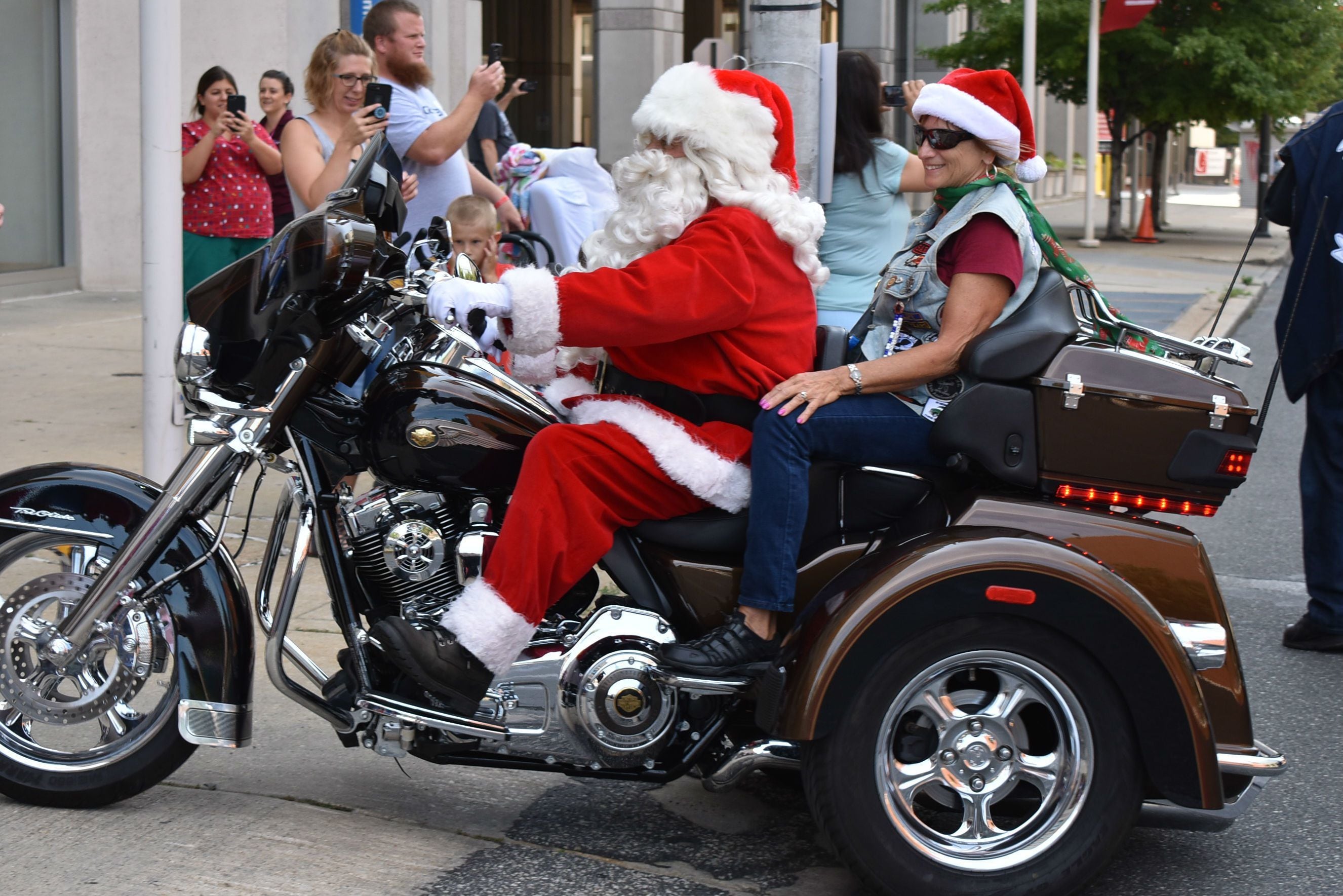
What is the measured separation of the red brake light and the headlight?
7.14ft

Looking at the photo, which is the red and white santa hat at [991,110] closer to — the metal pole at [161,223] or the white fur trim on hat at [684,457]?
the white fur trim on hat at [684,457]

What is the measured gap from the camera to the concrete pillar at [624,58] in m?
19.4

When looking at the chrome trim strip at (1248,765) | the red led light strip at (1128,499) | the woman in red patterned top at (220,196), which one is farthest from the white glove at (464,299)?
the woman in red patterned top at (220,196)

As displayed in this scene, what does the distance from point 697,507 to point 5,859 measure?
1.67 m

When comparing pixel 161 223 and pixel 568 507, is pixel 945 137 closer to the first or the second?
pixel 568 507

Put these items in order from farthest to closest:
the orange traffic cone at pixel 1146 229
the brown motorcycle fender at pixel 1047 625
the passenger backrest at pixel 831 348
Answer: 1. the orange traffic cone at pixel 1146 229
2. the passenger backrest at pixel 831 348
3. the brown motorcycle fender at pixel 1047 625

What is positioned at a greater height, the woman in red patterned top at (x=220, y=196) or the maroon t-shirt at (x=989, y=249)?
the woman in red patterned top at (x=220, y=196)

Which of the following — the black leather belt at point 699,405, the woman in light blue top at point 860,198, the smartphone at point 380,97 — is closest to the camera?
the black leather belt at point 699,405

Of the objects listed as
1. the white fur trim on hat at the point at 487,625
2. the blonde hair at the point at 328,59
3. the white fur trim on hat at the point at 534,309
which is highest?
the blonde hair at the point at 328,59

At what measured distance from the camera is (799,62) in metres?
5.58

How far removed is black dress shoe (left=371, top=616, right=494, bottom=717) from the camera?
10.2ft

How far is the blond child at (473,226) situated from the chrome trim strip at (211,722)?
2534 mm

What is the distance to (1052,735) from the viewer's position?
10.4 ft

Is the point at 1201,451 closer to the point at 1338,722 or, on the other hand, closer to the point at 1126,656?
the point at 1126,656
